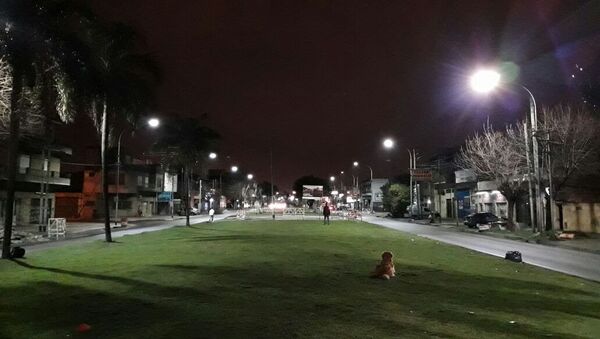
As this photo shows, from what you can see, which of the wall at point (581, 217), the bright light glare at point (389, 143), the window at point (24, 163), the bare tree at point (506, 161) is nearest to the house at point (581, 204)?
the wall at point (581, 217)

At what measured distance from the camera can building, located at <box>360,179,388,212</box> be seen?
407ft

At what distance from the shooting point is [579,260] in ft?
68.8

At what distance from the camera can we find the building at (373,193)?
12400cm

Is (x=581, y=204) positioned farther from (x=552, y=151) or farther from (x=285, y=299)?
(x=285, y=299)

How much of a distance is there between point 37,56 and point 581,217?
37.0 m

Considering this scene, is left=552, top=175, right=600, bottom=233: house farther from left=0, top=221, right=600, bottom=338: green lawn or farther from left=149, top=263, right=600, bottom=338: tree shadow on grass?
left=149, top=263, right=600, bottom=338: tree shadow on grass

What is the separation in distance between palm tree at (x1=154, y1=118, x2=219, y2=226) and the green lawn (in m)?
25.6

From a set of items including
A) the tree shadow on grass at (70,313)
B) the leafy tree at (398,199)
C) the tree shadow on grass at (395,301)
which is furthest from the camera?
the leafy tree at (398,199)

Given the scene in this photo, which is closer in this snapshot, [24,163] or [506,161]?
[506,161]

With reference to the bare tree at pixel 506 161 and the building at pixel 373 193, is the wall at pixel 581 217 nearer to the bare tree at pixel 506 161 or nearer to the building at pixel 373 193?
the bare tree at pixel 506 161

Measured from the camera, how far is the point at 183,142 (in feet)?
139

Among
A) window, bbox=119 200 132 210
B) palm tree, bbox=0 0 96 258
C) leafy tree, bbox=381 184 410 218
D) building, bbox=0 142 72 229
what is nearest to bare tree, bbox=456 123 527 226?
palm tree, bbox=0 0 96 258

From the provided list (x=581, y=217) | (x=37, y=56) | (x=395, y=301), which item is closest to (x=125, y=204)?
(x=581, y=217)

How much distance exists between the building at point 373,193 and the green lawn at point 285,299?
105 meters
